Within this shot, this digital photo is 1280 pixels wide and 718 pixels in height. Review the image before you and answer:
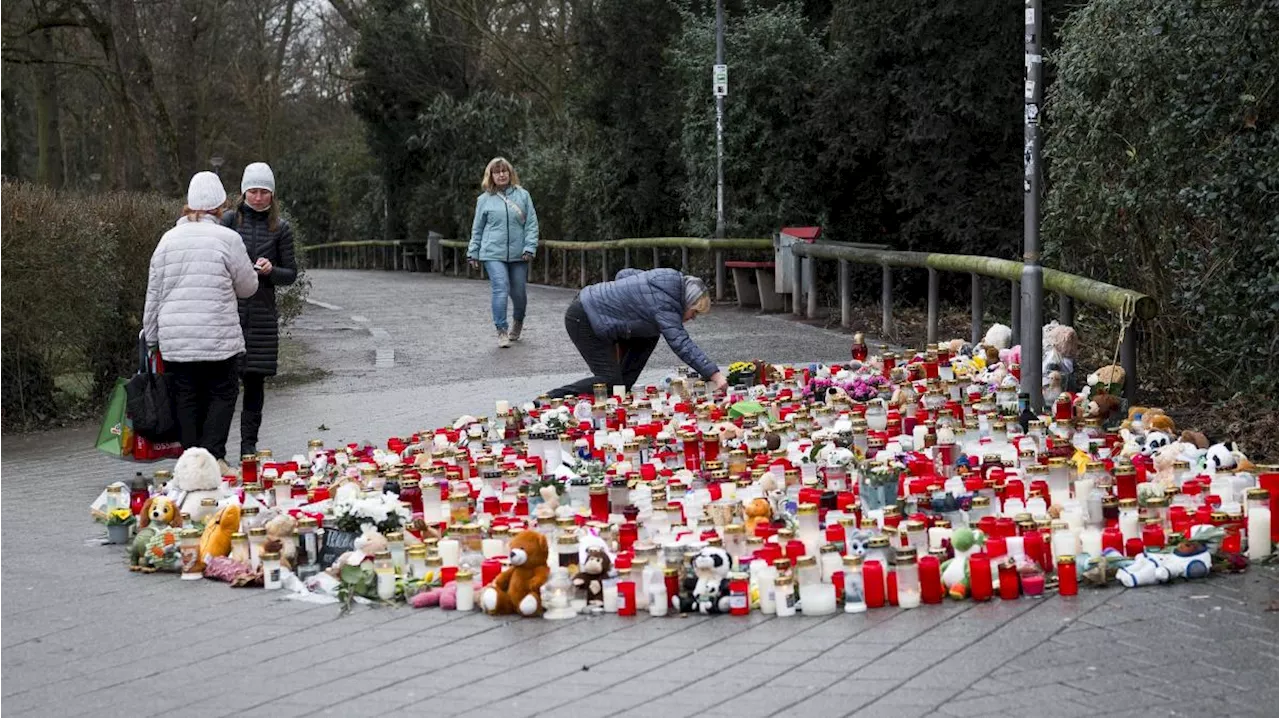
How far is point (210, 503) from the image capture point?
8.20 metres

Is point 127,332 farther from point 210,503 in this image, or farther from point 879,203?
point 879,203

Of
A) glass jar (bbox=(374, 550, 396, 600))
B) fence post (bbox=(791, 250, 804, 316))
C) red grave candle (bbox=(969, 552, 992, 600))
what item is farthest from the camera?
fence post (bbox=(791, 250, 804, 316))

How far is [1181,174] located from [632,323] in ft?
12.4

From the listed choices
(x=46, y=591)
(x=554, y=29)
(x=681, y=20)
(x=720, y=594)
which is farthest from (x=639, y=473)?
(x=554, y=29)

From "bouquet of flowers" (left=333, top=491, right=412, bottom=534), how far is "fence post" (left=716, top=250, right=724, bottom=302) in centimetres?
1565

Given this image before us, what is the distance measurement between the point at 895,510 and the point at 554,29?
31.6 metres

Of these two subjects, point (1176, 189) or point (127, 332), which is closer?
point (1176, 189)

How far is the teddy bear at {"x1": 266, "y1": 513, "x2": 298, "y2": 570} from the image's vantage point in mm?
7316

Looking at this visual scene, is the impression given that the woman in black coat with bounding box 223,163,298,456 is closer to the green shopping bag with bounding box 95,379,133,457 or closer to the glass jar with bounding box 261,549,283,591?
the green shopping bag with bounding box 95,379,133,457

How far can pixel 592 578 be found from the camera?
666 centimetres

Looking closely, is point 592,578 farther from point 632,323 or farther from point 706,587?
point 632,323

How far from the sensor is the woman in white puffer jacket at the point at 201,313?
Answer: 9.50m

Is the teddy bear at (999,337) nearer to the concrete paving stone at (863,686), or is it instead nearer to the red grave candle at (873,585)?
the red grave candle at (873,585)

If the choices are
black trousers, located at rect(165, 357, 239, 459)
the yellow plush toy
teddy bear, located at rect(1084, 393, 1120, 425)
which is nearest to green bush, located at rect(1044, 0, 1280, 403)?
teddy bear, located at rect(1084, 393, 1120, 425)
